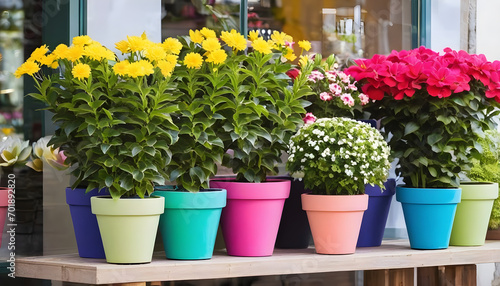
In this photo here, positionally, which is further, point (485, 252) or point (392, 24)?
point (392, 24)

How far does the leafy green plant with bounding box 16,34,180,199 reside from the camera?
2.45 meters

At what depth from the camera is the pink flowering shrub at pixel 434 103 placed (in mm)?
2941

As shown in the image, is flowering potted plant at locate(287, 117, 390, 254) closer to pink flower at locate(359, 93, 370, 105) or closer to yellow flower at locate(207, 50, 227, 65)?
pink flower at locate(359, 93, 370, 105)

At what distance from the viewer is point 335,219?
9.22 feet

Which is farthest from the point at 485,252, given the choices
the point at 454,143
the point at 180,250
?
the point at 180,250

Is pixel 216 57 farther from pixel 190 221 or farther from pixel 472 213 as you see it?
pixel 472 213

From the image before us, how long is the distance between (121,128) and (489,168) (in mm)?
1812

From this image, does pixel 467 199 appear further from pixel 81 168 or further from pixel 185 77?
pixel 81 168

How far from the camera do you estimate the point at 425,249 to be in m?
3.06

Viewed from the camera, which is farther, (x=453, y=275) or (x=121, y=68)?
(x=453, y=275)

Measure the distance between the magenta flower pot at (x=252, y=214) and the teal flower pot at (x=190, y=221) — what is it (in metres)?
0.10

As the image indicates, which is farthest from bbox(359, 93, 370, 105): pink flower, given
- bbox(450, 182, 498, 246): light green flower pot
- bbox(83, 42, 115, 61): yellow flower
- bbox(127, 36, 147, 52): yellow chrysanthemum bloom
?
bbox(83, 42, 115, 61): yellow flower

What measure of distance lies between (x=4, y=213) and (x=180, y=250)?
73cm

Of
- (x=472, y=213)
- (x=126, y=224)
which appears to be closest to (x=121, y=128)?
(x=126, y=224)
